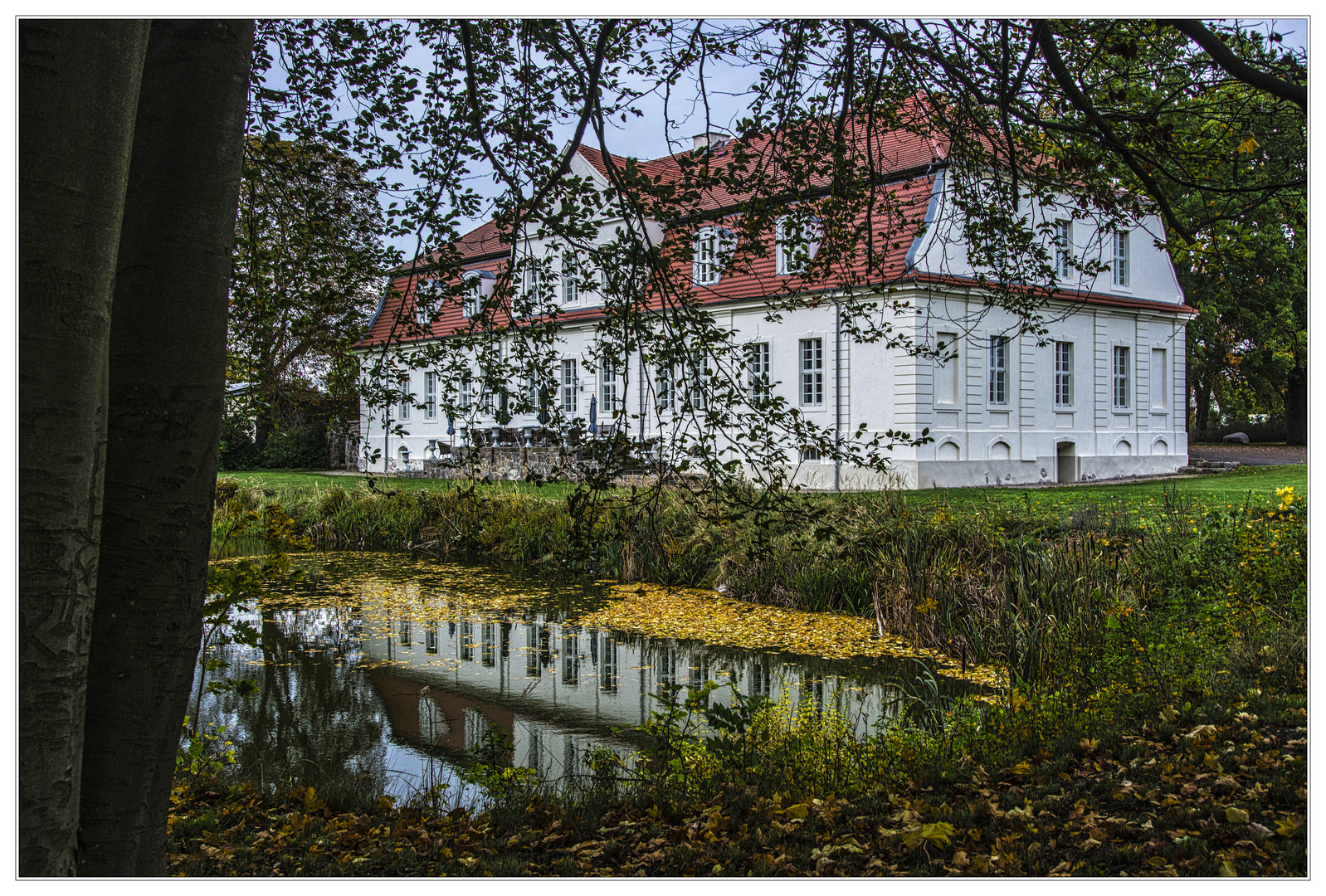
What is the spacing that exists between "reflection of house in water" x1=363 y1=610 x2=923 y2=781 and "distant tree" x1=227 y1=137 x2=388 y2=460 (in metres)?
1.98

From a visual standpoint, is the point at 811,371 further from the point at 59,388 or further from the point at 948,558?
the point at 59,388

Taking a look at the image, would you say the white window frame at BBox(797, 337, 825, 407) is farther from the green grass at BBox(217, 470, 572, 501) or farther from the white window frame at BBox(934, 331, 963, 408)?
the green grass at BBox(217, 470, 572, 501)

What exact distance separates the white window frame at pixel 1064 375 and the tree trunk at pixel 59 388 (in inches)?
755

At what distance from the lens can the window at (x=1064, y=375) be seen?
18953mm

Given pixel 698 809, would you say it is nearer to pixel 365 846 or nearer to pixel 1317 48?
pixel 365 846

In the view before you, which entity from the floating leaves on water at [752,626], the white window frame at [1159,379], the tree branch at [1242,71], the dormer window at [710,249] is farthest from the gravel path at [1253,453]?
the tree branch at [1242,71]

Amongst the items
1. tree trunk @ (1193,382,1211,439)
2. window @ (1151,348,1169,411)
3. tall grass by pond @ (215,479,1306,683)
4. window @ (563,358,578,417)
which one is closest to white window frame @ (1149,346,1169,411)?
window @ (1151,348,1169,411)

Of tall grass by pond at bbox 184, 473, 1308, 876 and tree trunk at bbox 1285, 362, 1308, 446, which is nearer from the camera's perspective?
tall grass by pond at bbox 184, 473, 1308, 876

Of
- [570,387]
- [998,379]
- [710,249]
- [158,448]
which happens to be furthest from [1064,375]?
[158,448]

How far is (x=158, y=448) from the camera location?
7.62 ft

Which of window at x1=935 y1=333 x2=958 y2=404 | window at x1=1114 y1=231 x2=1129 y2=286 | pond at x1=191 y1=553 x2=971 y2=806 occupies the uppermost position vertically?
window at x1=1114 y1=231 x2=1129 y2=286

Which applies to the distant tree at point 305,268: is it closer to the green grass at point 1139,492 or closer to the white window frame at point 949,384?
the green grass at point 1139,492

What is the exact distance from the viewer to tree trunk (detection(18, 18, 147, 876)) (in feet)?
6.04

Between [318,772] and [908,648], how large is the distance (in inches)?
160
